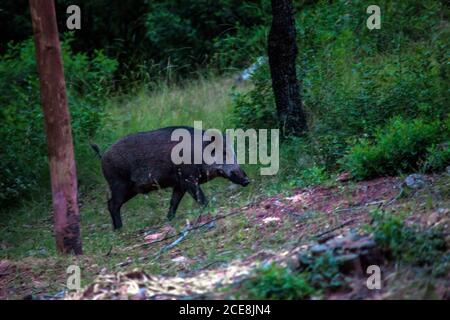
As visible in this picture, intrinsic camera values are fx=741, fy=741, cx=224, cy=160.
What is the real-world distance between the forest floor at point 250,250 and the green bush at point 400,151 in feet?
0.63

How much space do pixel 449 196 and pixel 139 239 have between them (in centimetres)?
373

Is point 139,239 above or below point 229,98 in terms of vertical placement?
below

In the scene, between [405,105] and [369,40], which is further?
[369,40]

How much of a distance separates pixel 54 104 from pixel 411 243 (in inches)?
153

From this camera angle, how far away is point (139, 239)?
897cm

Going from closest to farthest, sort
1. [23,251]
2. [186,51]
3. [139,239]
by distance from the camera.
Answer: [139,239], [23,251], [186,51]

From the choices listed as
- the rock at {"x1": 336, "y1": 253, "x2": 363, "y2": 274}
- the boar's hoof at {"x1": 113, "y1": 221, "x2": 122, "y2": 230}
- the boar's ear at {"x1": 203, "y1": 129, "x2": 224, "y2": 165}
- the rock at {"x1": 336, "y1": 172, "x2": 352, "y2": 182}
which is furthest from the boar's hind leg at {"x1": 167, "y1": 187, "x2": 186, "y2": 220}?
the rock at {"x1": 336, "y1": 253, "x2": 363, "y2": 274}

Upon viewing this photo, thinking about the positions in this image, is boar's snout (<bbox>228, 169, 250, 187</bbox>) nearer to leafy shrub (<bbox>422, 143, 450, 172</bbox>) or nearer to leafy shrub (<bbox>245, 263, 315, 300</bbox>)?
leafy shrub (<bbox>422, 143, 450, 172</bbox>)

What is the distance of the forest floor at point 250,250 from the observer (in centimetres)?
541

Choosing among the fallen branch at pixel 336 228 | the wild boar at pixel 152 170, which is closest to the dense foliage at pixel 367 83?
the wild boar at pixel 152 170

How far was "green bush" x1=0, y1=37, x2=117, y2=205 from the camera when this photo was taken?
1227 centimetres

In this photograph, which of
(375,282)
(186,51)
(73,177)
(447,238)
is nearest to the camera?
(375,282)
